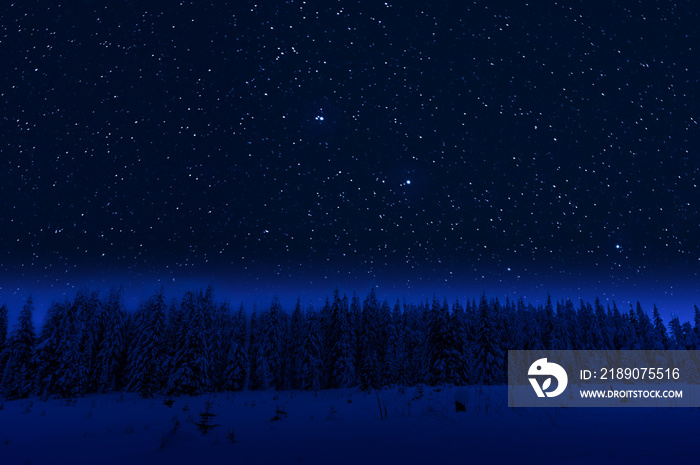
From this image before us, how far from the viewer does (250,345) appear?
179 feet

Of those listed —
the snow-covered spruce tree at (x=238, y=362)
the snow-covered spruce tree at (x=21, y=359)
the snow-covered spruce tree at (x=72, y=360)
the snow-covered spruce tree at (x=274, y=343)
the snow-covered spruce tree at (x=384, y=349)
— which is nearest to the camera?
the snow-covered spruce tree at (x=72, y=360)

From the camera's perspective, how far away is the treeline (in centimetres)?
3938

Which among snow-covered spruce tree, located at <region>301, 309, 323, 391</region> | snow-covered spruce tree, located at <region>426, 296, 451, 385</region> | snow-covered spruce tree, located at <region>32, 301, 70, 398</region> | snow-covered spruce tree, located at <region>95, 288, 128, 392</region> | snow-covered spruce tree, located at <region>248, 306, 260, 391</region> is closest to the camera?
snow-covered spruce tree, located at <region>426, 296, 451, 385</region>

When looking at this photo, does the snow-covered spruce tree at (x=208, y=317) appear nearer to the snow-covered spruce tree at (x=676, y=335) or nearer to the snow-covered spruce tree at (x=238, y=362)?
the snow-covered spruce tree at (x=238, y=362)

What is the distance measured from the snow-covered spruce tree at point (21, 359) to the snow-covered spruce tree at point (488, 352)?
50108 mm

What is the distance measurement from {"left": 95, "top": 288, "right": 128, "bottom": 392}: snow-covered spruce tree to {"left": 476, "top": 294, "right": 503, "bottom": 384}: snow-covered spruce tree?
43804 mm

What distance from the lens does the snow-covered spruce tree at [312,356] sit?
4662 centimetres

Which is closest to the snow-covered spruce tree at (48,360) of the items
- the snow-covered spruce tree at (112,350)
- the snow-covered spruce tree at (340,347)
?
the snow-covered spruce tree at (112,350)

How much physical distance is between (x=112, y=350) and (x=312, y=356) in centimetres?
2412

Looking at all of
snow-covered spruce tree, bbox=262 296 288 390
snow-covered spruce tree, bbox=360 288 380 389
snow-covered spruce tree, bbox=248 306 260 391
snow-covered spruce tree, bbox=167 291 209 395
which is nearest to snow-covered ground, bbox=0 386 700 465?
snow-covered spruce tree, bbox=167 291 209 395

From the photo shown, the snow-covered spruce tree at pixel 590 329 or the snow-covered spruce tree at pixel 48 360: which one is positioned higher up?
the snow-covered spruce tree at pixel 590 329

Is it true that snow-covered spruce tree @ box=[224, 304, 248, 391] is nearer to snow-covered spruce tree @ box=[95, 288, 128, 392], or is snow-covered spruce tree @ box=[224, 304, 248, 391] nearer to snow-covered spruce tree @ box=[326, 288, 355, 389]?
snow-covered spruce tree @ box=[326, 288, 355, 389]

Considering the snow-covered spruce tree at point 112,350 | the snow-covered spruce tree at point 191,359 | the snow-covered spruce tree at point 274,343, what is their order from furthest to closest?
the snow-covered spruce tree at point 274,343 → the snow-covered spruce tree at point 112,350 → the snow-covered spruce tree at point 191,359

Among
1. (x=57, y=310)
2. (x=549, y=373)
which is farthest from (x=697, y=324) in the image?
(x=57, y=310)
